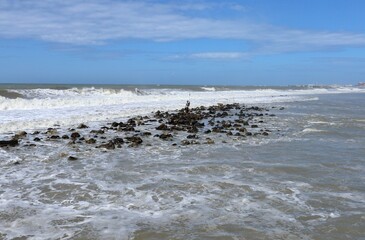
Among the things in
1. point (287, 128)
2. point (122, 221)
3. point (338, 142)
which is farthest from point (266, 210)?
point (287, 128)

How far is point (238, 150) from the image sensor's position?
35.2 ft

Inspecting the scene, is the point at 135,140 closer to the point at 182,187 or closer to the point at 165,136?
the point at 165,136

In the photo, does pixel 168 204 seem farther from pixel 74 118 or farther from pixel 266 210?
pixel 74 118

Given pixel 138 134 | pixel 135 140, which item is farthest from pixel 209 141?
pixel 138 134

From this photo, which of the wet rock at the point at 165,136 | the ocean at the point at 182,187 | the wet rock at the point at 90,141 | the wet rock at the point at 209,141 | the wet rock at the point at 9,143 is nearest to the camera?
the ocean at the point at 182,187

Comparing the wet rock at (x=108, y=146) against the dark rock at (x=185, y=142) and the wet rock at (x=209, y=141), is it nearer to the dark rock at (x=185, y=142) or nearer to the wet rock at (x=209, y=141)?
the dark rock at (x=185, y=142)

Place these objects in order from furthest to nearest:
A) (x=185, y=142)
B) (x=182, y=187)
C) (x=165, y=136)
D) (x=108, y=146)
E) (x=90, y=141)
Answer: (x=165, y=136) → (x=185, y=142) → (x=90, y=141) → (x=108, y=146) → (x=182, y=187)

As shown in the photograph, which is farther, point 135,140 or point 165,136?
point 165,136

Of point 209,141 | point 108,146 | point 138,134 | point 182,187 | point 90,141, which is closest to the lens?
point 182,187

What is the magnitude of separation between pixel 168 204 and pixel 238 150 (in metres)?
4.99

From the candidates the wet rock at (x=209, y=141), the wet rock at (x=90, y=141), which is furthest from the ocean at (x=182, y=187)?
the wet rock at (x=90, y=141)

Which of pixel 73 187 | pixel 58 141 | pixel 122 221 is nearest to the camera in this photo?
pixel 122 221

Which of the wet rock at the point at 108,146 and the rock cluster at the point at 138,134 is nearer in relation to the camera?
the wet rock at the point at 108,146

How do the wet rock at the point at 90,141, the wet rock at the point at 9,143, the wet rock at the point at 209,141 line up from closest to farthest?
the wet rock at the point at 9,143 → the wet rock at the point at 90,141 → the wet rock at the point at 209,141
